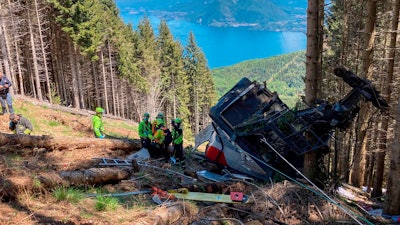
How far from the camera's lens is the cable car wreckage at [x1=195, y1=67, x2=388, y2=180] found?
7332 millimetres

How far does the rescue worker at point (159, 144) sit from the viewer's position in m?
10.6

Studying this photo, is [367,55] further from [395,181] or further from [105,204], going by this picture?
[105,204]

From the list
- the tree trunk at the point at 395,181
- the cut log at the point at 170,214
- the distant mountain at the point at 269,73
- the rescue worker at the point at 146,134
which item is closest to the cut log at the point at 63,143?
the rescue worker at the point at 146,134

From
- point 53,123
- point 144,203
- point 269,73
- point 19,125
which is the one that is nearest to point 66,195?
point 144,203

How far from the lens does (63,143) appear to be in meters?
9.78

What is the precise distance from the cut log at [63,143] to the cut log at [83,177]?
2.77m

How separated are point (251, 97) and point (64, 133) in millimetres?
9681

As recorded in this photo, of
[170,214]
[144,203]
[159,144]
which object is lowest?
[159,144]

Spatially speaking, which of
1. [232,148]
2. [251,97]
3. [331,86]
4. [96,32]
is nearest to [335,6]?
[331,86]

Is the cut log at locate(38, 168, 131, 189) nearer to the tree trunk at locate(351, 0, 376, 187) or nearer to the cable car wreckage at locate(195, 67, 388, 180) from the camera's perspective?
the cable car wreckage at locate(195, 67, 388, 180)

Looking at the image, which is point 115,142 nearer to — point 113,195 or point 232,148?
point 232,148

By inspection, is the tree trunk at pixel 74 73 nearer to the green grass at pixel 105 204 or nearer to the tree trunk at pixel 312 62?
the tree trunk at pixel 312 62

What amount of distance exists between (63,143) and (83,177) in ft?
11.6

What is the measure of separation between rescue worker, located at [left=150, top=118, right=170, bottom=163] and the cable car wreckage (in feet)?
4.42
